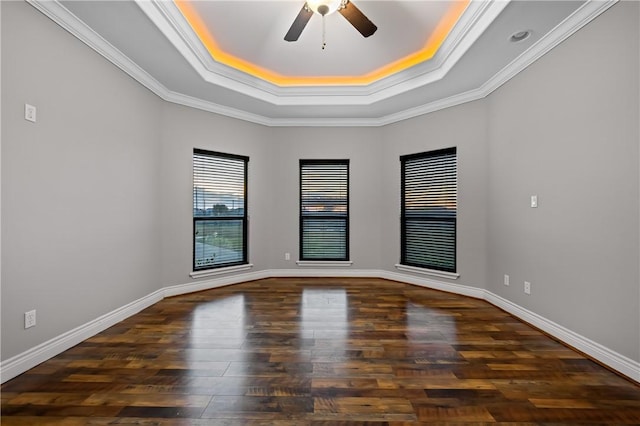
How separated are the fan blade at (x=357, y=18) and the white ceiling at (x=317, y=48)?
1.03ft

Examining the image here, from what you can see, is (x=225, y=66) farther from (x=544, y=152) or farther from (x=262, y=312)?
(x=544, y=152)

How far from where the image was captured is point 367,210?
5.08 meters

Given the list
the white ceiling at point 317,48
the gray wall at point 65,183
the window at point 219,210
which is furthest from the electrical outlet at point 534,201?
the gray wall at point 65,183

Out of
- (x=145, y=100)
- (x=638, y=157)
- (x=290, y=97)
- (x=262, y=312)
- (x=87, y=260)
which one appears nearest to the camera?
(x=638, y=157)

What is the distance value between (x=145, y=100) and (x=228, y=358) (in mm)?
3189

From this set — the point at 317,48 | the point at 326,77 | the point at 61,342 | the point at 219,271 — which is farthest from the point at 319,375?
the point at 326,77

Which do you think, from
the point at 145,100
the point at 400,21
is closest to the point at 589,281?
the point at 400,21

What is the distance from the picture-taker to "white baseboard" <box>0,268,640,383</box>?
2145 mm

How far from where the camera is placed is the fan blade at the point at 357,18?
2.32m

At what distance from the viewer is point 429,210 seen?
4.56 meters

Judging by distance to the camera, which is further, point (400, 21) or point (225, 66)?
point (225, 66)

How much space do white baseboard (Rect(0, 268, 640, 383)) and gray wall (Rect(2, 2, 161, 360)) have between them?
0.08 metres

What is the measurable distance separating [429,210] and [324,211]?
174 centimetres

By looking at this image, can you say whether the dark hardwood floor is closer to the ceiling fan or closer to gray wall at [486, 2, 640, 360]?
gray wall at [486, 2, 640, 360]
